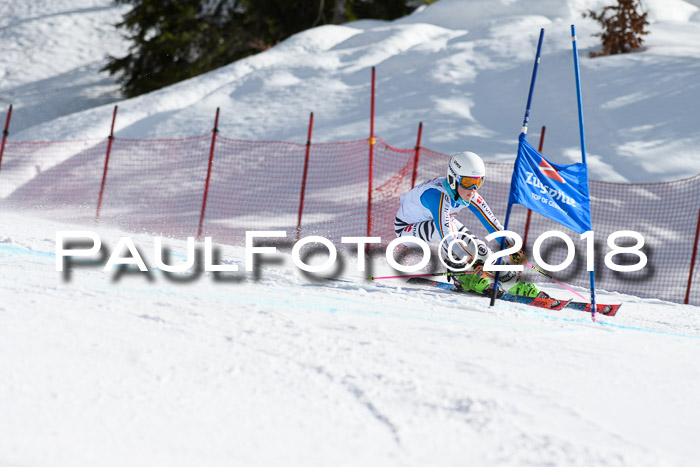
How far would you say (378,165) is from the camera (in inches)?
527

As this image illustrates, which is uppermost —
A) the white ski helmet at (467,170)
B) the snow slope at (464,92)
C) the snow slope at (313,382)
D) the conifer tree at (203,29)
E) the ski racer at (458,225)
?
the conifer tree at (203,29)

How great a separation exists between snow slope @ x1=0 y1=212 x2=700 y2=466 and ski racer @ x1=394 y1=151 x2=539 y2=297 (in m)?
0.99

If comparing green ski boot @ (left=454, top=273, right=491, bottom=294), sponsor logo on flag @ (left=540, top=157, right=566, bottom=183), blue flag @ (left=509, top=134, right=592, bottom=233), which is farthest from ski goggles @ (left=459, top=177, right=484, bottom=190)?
green ski boot @ (left=454, top=273, right=491, bottom=294)

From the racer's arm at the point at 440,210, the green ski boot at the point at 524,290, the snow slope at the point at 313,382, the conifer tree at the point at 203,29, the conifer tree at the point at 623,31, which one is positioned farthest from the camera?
the conifer tree at the point at 203,29

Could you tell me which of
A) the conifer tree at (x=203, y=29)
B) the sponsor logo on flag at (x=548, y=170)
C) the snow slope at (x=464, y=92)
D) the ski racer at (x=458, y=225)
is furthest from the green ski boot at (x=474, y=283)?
the conifer tree at (x=203, y=29)

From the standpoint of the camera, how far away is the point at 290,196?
43.5 ft

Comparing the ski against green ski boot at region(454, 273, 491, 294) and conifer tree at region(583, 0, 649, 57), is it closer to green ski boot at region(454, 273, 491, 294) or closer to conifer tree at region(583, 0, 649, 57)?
green ski boot at region(454, 273, 491, 294)

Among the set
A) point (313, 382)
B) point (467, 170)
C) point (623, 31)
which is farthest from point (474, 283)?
point (623, 31)

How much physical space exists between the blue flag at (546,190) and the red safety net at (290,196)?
3.55m

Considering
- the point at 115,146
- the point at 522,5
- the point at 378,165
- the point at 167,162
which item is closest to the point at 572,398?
the point at 378,165

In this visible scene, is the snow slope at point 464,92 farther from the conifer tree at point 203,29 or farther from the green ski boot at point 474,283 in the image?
the green ski boot at point 474,283

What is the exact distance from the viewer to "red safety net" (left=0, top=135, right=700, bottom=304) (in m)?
10.9

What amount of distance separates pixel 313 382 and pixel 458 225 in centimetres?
364

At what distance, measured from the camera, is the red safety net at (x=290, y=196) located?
1093cm
